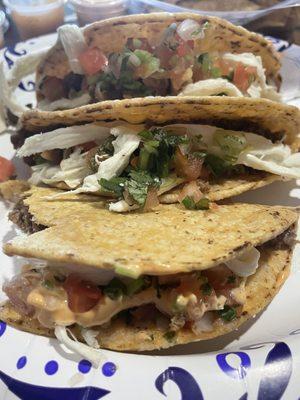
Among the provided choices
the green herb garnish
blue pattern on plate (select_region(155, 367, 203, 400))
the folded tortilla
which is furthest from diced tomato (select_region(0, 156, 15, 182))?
blue pattern on plate (select_region(155, 367, 203, 400))

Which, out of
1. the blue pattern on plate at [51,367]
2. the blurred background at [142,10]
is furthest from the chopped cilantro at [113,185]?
the blurred background at [142,10]

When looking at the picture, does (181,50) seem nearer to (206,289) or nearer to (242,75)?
(242,75)

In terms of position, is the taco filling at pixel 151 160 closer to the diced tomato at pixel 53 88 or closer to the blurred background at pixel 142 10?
the diced tomato at pixel 53 88

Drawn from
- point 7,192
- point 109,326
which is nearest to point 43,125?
point 7,192

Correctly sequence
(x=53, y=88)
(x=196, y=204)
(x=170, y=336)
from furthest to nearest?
(x=53, y=88) → (x=196, y=204) → (x=170, y=336)

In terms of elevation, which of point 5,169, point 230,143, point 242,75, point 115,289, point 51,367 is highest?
point 242,75

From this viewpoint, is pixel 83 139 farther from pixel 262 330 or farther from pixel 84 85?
pixel 262 330

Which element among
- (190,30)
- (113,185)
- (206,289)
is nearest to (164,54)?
(190,30)

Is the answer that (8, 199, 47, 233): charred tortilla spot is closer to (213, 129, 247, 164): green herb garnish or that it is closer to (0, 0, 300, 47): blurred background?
(213, 129, 247, 164): green herb garnish
